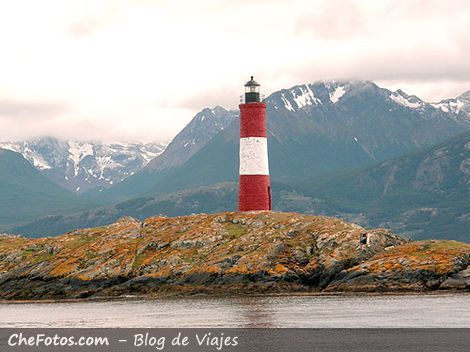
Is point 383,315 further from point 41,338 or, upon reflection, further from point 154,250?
point 154,250

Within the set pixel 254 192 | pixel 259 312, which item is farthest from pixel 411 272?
pixel 254 192

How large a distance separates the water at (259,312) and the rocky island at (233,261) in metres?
6.20

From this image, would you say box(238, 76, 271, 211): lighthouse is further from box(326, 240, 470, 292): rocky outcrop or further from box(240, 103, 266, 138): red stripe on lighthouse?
box(326, 240, 470, 292): rocky outcrop

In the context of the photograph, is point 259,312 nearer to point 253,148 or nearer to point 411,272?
point 411,272

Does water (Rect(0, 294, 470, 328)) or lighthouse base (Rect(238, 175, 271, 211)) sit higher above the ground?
lighthouse base (Rect(238, 175, 271, 211))

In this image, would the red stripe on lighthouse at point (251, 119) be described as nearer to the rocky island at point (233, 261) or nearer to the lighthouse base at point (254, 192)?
the lighthouse base at point (254, 192)

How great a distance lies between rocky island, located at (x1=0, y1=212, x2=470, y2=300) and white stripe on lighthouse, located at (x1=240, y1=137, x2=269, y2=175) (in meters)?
8.72

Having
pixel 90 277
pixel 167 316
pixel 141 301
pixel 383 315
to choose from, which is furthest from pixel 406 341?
pixel 90 277

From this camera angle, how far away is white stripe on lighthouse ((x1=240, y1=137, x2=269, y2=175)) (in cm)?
15038

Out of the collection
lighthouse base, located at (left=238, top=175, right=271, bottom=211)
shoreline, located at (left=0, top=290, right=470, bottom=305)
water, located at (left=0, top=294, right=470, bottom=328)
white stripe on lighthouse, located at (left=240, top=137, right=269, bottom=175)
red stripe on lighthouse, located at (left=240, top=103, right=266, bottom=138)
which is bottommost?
water, located at (left=0, top=294, right=470, bottom=328)

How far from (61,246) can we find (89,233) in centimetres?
736

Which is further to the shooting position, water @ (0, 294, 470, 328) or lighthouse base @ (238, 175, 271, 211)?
lighthouse base @ (238, 175, 271, 211)

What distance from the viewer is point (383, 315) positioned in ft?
344

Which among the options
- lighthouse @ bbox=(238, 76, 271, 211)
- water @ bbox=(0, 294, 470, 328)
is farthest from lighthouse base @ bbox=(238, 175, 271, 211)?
water @ bbox=(0, 294, 470, 328)
